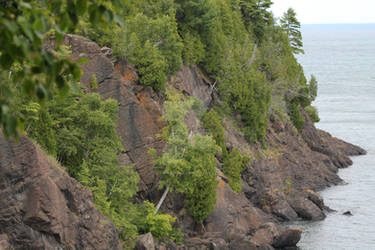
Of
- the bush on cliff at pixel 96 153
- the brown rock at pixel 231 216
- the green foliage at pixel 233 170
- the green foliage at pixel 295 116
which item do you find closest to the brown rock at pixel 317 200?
the brown rock at pixel 231 216

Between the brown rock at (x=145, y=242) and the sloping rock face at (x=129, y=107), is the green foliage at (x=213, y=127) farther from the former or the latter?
the brown rock at (x=145, y=242)

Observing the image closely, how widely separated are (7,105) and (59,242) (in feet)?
63.3

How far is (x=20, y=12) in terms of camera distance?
7.39 m

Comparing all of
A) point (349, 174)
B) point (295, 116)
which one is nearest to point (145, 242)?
point (349, 174)

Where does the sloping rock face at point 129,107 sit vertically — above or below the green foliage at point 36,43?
below

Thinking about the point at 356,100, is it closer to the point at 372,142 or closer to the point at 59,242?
the point at 372,142

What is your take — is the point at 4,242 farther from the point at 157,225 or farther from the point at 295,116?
the point at 295,116

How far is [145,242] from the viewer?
112 feet

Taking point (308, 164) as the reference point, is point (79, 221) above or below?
above

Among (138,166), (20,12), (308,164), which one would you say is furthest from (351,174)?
(20,12)

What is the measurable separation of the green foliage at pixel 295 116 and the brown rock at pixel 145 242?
50.2 meters

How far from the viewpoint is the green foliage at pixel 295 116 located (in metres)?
82.0

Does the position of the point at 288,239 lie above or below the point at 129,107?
below

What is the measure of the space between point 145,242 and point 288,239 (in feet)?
54.6
